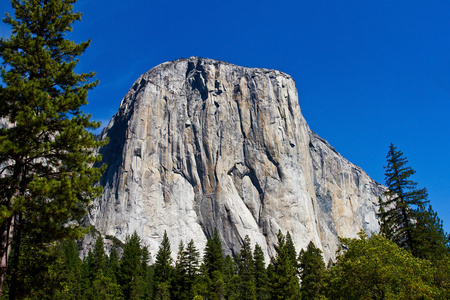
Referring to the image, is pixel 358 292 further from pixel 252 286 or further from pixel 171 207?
pixel 171 207

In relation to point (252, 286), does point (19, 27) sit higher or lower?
higher

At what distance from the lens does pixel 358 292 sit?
65.8 feet

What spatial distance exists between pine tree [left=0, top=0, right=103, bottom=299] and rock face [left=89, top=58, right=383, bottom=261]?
3642 inches

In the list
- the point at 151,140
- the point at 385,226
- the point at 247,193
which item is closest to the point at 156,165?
the point at 151,140

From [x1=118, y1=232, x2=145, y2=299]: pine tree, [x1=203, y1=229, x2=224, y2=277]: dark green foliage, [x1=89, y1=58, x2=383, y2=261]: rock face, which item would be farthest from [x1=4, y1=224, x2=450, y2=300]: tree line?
[x1=89, y1=58, x2=383, y2=261]: rock face

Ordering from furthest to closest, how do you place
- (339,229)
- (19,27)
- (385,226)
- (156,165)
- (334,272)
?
(339,229) → (156,165) → (385,226) → (334,272) → (19,27)

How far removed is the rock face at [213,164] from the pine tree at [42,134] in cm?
9250

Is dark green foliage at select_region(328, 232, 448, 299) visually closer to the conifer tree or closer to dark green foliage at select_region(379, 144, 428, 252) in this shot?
dark green foliage at select_region(379, 144, 428, 252)

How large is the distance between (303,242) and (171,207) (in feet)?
128

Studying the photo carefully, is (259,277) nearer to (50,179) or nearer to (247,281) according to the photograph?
(247,281)

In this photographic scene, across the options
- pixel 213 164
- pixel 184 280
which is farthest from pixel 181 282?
pixel 213 164

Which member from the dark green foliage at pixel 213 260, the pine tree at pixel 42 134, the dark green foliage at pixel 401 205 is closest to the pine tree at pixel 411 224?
the dark green foliage at pixel 401 205

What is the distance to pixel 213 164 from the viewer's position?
116188 millimetres

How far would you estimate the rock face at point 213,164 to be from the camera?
110 m
